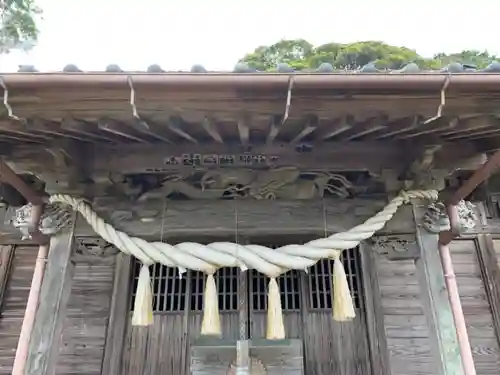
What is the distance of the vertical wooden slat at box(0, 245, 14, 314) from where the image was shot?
548cm

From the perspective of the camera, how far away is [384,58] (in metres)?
15.2

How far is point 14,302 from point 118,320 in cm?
158

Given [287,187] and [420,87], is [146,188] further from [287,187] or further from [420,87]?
[420,87]

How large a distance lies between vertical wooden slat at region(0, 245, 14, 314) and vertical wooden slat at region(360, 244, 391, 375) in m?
4.26

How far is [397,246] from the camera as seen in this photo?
416 centimetres

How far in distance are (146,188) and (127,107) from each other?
1332mm

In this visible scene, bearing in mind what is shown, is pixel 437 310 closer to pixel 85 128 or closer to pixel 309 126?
pixel 309 126

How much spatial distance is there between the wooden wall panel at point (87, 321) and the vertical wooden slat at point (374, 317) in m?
2.85

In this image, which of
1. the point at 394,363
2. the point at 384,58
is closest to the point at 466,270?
the point at 394,363

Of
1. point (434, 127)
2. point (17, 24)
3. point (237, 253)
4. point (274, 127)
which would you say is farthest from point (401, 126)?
point (17, 24)

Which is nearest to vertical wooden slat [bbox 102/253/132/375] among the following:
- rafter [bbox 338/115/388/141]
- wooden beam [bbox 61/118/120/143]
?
wooden beam [bbox 61/118/120/143]

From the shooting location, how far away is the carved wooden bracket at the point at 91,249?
4.17m

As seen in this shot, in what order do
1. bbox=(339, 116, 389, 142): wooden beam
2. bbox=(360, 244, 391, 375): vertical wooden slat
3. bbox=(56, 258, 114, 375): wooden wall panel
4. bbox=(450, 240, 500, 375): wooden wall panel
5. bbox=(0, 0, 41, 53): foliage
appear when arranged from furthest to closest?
bbox=(0, 0, 41, 53): foliage, bbox=(450, 240, 500, 375): wooden wall panel, bbox=(56, 258, 114, 375): wooden wall panel, bbox=(360, 244, 391, 375): vertical wooden slat, bbox=(339, 116, 389, 142): wooden beam

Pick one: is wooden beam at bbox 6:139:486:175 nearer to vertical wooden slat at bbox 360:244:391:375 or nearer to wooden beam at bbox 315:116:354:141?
wooden beam at bbox 315:116:354:141
